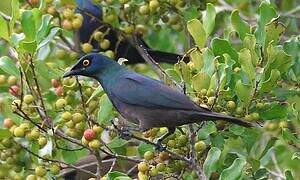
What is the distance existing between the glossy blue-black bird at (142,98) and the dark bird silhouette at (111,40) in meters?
0.78

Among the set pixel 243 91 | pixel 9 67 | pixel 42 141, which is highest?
pixel 243 91

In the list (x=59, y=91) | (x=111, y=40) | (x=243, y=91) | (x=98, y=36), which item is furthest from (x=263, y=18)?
(x=111, y=40)

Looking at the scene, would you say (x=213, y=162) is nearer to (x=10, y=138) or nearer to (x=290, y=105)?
(x=290, y=105)

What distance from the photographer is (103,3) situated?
3.83 metres

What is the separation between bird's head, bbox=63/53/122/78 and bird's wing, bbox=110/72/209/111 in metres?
0.07

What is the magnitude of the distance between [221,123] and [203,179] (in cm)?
40

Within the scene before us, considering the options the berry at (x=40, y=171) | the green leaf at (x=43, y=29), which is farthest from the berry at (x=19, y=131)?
the green leaf at (x=43, y=29)

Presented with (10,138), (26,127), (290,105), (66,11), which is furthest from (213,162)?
(66,11)

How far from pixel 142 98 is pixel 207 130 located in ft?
0.87

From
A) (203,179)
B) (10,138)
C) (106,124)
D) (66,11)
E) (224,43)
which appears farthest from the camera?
(66,11)

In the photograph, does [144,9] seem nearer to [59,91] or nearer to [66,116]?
[59,91]

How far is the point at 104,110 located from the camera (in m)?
3.13

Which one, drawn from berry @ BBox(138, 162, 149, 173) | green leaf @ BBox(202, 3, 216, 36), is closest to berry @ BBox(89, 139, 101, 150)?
berry @ BBox(138, 162, 149, 173)

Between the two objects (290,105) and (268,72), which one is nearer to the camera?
(268,72)
